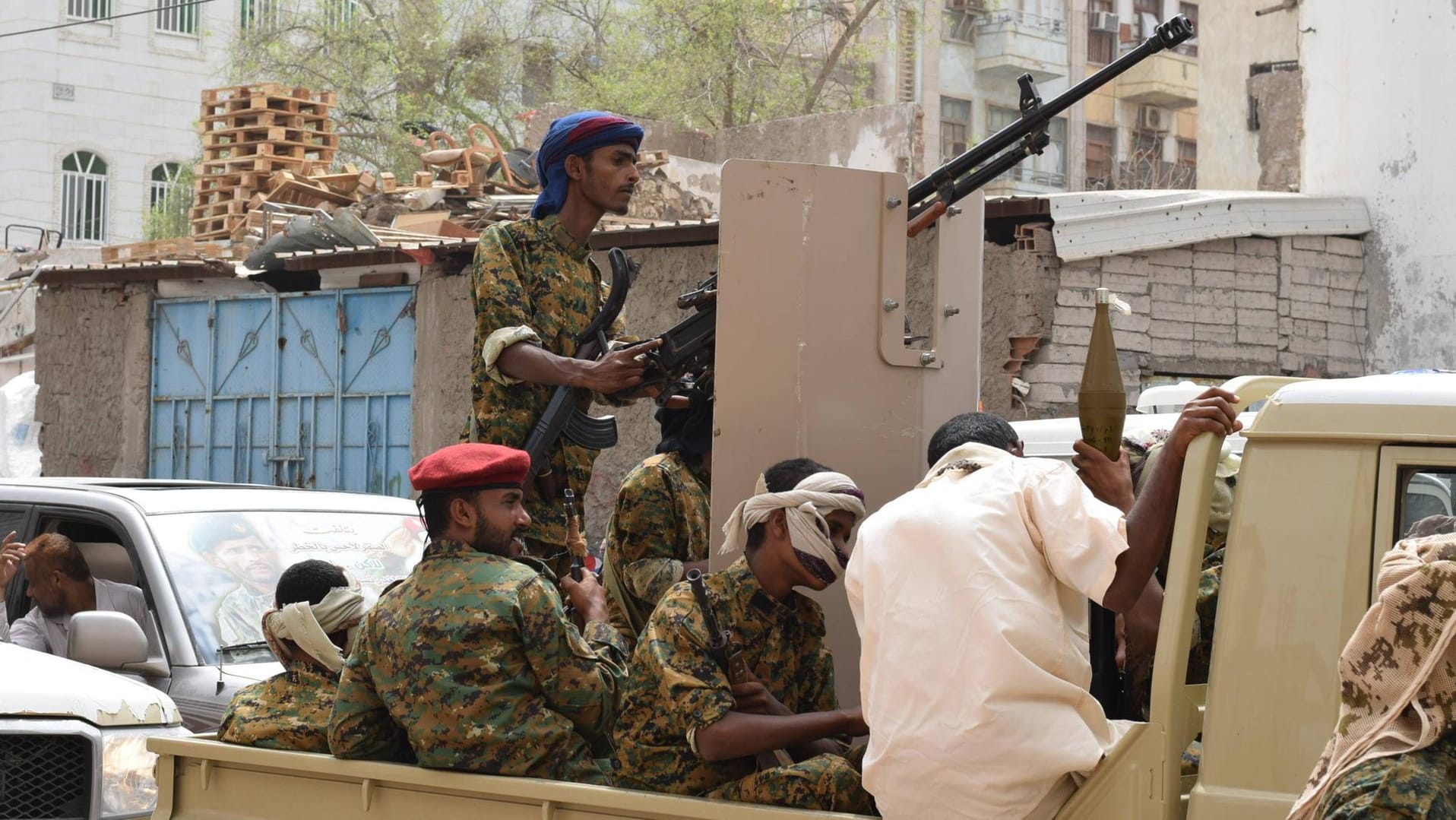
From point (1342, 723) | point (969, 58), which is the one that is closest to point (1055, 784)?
point (1342, 723)

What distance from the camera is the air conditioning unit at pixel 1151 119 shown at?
127 ft

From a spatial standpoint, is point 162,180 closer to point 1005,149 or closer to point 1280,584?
point 1005,149

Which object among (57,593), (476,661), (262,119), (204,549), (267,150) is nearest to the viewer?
(476,661)

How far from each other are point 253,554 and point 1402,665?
4245mm

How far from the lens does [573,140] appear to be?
426 centimetres

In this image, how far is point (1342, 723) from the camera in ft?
6.46

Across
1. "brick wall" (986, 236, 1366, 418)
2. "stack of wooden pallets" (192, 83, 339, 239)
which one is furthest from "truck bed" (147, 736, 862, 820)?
"stack of wooden pallets" (192, 83, 339, 239)

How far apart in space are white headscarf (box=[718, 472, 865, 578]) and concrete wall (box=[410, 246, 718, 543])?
7407mm

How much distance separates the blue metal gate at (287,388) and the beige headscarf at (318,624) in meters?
9.24

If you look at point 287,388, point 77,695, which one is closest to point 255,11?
point 287,388

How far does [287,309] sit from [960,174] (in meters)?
11.1

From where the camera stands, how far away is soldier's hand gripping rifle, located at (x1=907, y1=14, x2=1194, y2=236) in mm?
4109

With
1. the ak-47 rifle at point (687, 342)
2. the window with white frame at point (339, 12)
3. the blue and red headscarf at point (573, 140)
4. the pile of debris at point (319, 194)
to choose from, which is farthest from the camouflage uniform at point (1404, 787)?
the window with white frame at point (339, 12)

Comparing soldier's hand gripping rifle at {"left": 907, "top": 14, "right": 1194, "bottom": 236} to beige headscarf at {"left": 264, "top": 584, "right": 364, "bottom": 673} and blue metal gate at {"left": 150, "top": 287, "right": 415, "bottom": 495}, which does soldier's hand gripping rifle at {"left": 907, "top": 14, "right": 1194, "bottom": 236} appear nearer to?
beige headscarf at {"left": 264, "top": 584, "right": 364, "bottom": 673}
